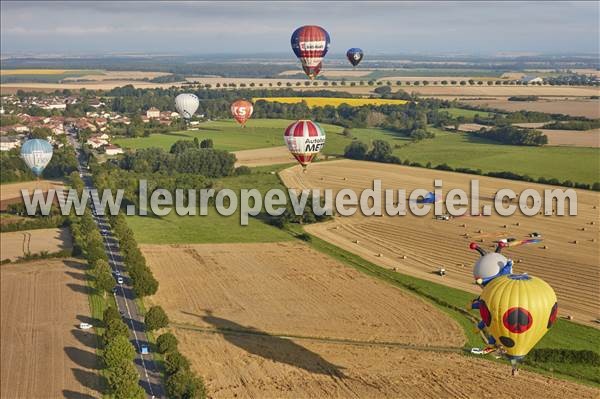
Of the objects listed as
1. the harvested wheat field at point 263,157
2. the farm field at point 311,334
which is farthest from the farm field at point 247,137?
the farm field at point 311,334

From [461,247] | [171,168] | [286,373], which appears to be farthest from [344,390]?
[171,168]

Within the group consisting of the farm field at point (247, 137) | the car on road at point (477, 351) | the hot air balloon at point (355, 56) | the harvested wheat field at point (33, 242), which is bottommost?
the car on road at point (477, 351)

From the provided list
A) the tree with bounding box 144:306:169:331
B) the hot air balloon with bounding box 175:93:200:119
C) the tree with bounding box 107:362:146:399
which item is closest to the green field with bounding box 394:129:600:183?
the hot air balloon with bounding box 175:93:200:119

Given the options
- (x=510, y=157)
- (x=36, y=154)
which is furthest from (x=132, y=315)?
(x=510, y=157)

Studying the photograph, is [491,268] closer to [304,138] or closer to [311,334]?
[311,334]

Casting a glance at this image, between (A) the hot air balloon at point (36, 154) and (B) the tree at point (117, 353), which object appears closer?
(B) the tree at point (117, 353)

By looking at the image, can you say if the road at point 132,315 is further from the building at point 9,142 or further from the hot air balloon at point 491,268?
the building at point 9,142

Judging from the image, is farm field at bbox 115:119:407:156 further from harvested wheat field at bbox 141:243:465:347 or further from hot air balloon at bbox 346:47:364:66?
harvested wheat field at bbox 141:243:465:347
